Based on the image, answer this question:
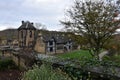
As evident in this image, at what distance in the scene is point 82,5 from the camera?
2414cm

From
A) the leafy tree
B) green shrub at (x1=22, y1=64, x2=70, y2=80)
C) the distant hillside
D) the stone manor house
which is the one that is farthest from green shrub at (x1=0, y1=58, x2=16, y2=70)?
the distant hillside

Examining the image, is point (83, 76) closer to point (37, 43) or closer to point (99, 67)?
point (99, 67)

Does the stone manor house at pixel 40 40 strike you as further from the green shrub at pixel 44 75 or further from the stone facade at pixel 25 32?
the green shrub at pixel 44 75

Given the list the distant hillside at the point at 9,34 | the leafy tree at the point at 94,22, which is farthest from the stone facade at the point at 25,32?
the leafy tree at the point at 94,22

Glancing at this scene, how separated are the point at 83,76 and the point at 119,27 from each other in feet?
56.3

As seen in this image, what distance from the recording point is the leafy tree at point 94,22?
2255cm

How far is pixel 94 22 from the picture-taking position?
22.2 m

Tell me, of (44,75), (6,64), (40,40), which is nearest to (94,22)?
(6,64)

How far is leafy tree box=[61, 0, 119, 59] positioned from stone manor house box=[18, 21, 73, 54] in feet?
91.2

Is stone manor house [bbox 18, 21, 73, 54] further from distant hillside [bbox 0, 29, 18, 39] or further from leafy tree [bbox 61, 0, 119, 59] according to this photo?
leafy tree [bbox 61, 0, 119, 59]

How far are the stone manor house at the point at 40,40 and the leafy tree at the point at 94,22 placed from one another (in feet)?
91.2

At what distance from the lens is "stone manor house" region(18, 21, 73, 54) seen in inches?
2069

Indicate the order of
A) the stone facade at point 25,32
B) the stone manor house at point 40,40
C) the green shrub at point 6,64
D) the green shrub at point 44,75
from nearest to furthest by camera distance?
the green shrub at point 44,75
the green shrub at point 6,64
the stone facade at point 25,32
the stone manor house at point 40,40

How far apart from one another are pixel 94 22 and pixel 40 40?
36670 mm
